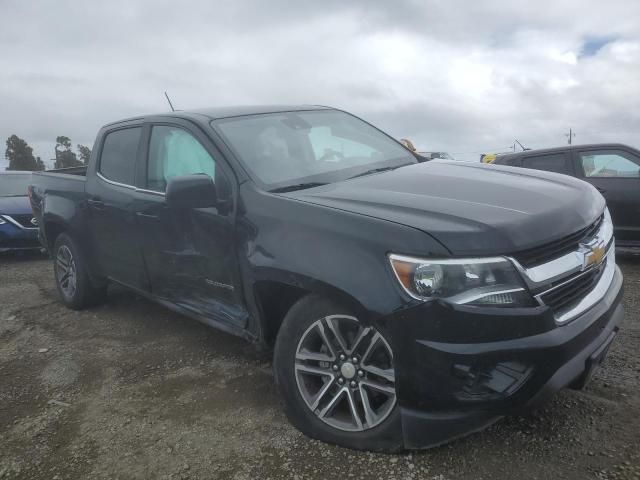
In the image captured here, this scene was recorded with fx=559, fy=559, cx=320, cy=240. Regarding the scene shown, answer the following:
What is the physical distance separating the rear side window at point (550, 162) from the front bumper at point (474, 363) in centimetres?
540

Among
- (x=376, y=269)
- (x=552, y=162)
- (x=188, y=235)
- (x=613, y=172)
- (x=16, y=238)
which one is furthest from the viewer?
(x=16, y=238)

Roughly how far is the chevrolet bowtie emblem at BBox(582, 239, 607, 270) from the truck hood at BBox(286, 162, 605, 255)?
0.36 feet

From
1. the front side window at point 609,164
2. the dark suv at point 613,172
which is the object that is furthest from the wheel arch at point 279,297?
the front side window at point 609,164

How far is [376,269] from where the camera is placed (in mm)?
2348

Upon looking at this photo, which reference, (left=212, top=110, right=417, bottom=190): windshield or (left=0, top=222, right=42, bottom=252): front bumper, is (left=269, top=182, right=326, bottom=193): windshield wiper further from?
(left=0, top=222, right=42, bottom=252): front bumper

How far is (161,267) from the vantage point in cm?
375

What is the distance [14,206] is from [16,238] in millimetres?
533

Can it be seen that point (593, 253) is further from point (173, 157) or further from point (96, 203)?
point (96, 203)

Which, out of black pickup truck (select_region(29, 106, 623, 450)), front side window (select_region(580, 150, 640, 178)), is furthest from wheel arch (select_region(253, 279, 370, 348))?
front side window (select_region(580, 150, 640, 178))

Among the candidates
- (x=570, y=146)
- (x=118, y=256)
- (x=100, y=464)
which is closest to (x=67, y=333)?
(x=118, y=256)

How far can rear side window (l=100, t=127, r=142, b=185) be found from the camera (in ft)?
13.8

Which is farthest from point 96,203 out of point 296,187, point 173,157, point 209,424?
point 209,424

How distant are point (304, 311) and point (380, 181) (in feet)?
2.86

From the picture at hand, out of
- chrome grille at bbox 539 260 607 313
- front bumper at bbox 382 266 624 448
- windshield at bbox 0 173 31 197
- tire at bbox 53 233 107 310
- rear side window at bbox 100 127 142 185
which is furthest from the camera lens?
windshield at bbox 0 173 31 197
